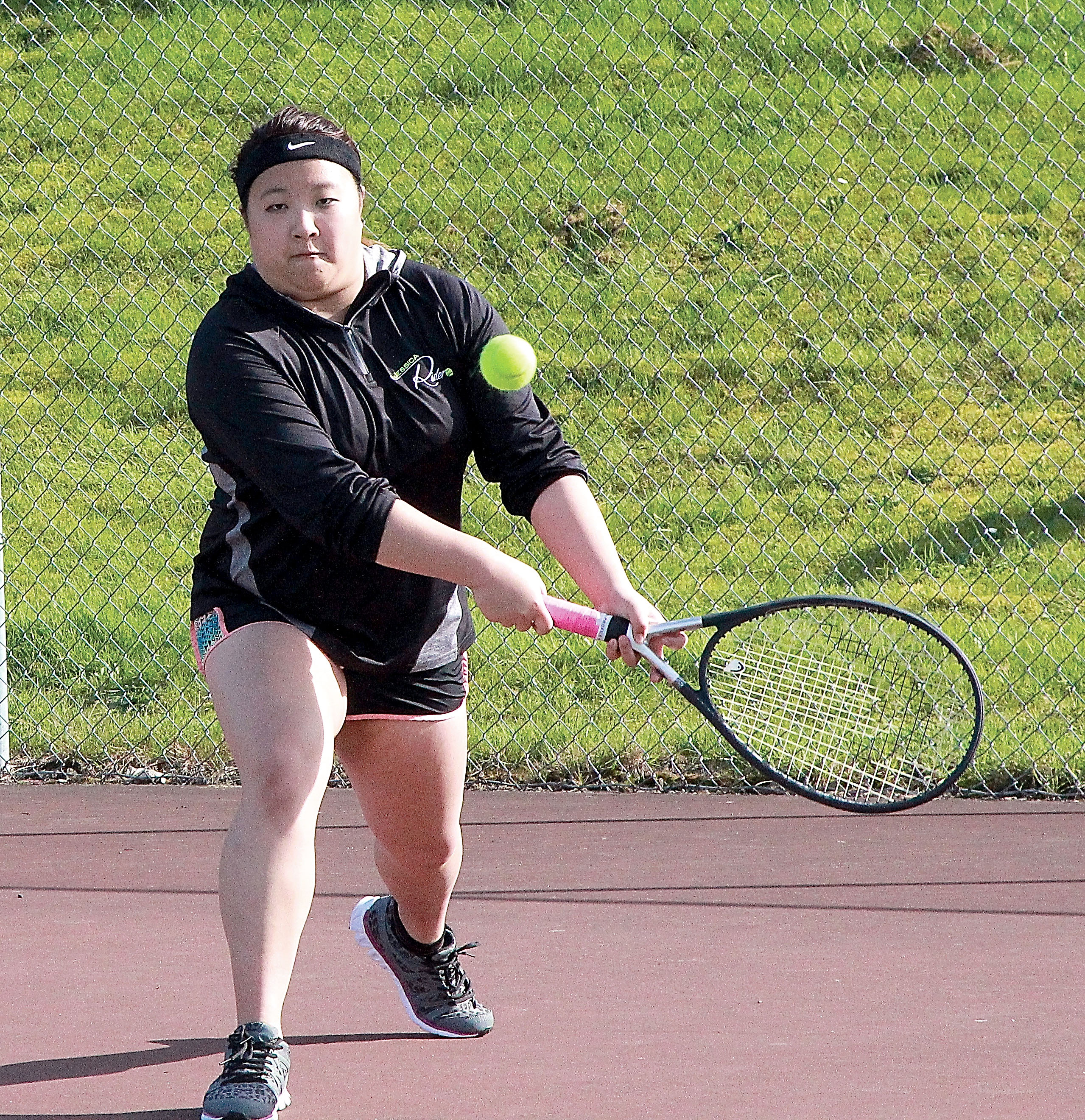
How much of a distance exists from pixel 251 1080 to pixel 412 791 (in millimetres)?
591

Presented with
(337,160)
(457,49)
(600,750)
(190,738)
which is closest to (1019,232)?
(457,49)

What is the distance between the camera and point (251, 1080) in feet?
8.48

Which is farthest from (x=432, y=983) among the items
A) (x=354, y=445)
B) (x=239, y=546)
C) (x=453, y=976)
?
(x=354, y=445)

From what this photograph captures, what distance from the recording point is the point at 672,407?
7742mm

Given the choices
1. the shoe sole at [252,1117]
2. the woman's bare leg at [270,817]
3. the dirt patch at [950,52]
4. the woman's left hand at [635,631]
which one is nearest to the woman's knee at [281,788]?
the woman's bare leg at [270,817]

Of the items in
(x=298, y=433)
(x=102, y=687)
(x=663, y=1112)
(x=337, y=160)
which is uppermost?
(x=337, y=160)

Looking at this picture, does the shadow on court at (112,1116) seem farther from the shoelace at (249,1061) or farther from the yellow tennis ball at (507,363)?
the yellow tennis ball at (507,363)

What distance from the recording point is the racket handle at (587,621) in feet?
8.93

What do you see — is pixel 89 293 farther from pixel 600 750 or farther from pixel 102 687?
pixel 600 750

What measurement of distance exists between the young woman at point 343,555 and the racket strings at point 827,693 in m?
0.49

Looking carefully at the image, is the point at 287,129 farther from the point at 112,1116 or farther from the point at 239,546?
the point at 112,1116

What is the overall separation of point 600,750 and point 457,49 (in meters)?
5.59

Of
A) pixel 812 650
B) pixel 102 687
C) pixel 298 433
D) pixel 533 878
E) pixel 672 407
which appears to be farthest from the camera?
pixel 672 407

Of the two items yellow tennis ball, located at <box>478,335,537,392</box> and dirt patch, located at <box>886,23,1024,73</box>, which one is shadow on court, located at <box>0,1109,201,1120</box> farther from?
dirt patch, located at <box>886,23,1024,73</box>
